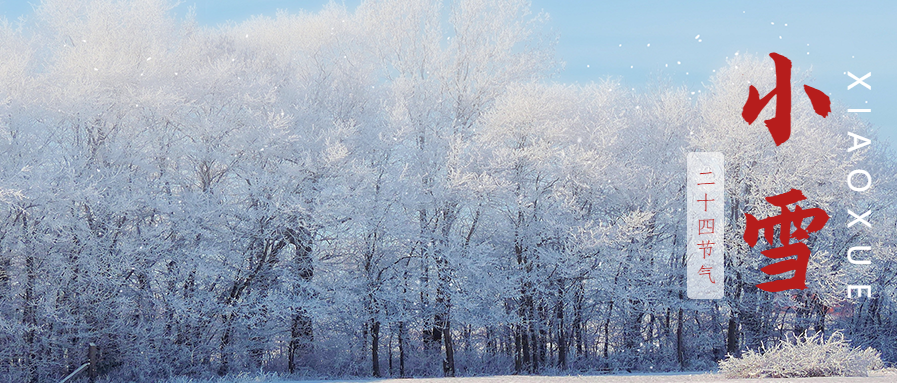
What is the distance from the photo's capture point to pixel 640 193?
18.7 metres

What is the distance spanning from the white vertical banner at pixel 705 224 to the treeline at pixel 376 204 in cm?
35

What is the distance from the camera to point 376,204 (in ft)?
52.5

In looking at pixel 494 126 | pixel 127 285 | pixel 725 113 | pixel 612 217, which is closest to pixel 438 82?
pixel 494 126

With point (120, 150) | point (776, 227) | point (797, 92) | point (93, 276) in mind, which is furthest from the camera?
point (797, 92)

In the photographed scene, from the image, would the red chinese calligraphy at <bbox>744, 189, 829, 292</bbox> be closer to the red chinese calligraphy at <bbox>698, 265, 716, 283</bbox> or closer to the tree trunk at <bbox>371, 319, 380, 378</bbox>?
the red chinese calligraphy at <bbox>698, 265, 716, 283</bbox>

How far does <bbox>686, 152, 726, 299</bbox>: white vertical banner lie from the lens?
60.8 feet

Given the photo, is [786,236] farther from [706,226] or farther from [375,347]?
[375,347]

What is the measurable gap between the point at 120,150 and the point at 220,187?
2.36 metres

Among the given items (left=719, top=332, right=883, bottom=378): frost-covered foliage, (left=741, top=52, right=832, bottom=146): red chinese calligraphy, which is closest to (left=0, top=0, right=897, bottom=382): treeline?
(left=741, top=52, right=832, bottom=146): red chinese calligraphy

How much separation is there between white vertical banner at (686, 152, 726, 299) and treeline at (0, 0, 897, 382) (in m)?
0.35

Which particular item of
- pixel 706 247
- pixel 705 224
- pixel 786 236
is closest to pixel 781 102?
pixel 786 236

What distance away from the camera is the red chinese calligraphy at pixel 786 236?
55.9 feet

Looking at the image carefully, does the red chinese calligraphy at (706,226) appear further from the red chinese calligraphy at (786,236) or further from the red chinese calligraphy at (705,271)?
the red chinese calligraphy at (705,271)

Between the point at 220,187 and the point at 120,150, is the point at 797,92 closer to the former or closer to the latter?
the point at 220,187
